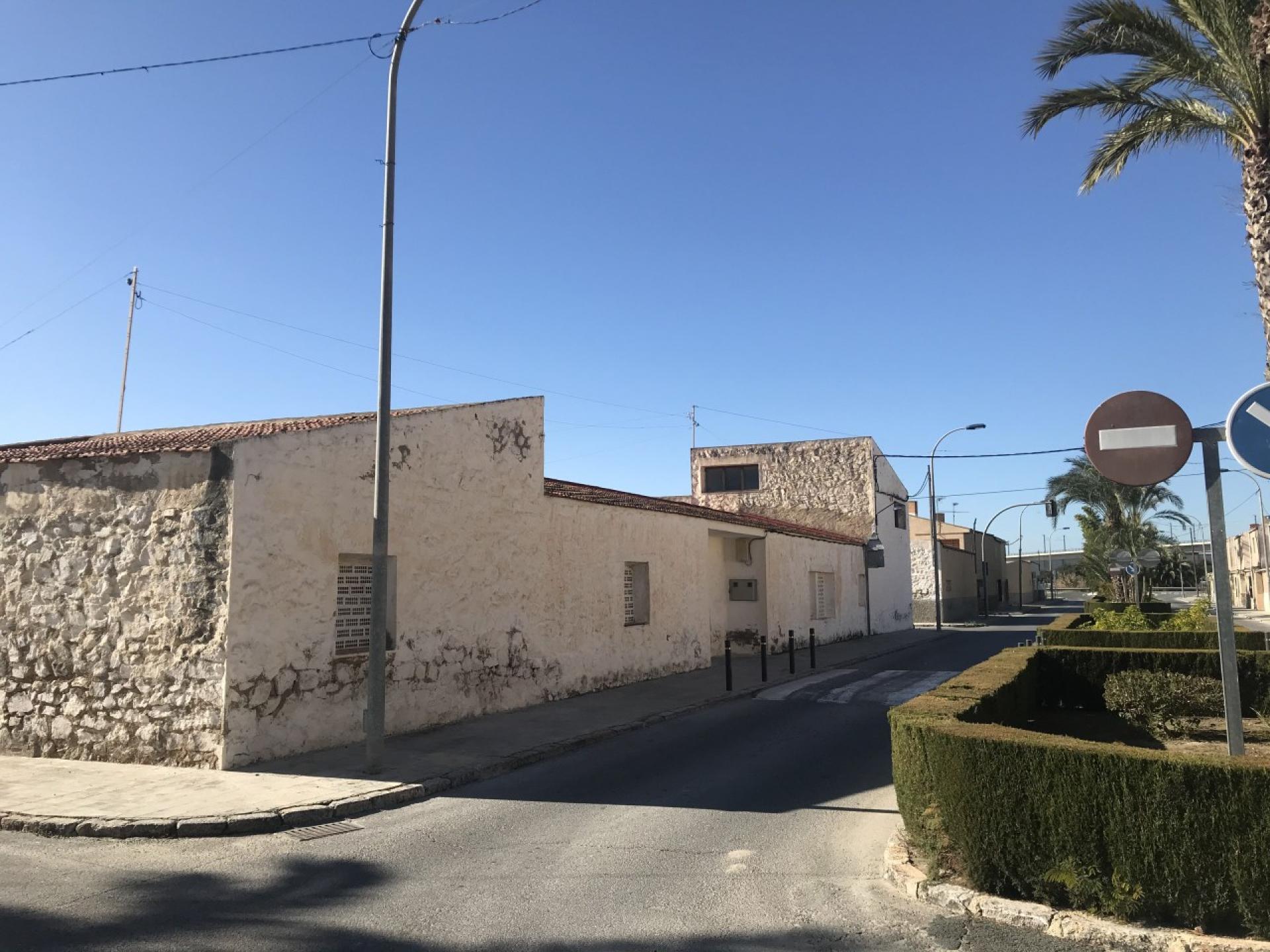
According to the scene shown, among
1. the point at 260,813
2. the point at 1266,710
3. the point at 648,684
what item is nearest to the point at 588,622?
the point at 648,684

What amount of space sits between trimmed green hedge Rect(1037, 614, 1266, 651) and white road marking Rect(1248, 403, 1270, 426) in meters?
9.28

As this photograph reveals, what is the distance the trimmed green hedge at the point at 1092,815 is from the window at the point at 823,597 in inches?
815

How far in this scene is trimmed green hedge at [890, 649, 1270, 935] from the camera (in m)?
4.39

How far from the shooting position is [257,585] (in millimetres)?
9273

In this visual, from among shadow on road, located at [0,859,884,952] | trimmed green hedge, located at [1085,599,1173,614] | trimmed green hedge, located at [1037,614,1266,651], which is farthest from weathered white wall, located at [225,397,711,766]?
trimmed green hedge, located at [1085,599,1173,614]

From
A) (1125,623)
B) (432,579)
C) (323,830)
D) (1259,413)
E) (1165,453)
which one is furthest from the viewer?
(1125,623)

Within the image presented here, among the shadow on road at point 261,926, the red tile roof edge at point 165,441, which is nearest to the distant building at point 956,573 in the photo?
the red tile roof edge at point 165,441

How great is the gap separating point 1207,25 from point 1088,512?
115ft

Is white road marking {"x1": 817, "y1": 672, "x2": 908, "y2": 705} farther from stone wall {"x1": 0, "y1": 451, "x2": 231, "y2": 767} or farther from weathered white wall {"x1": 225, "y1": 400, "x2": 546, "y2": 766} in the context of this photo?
stone wall {"x1": 0, "y1": 451, "x2": 231, "y2": 767}

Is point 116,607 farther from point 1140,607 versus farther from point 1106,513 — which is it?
point 1106,513

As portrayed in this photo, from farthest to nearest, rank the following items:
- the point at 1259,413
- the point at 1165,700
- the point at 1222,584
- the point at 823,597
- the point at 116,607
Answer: the point at 823,597 → the point at 1165,700 → the point at 116,607 → the point at 1222,584 → the point at 1259,413

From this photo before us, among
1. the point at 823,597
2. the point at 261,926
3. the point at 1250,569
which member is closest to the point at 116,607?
the point at 261,926

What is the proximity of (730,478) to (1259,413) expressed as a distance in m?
31.2

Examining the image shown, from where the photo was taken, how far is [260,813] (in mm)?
7359
